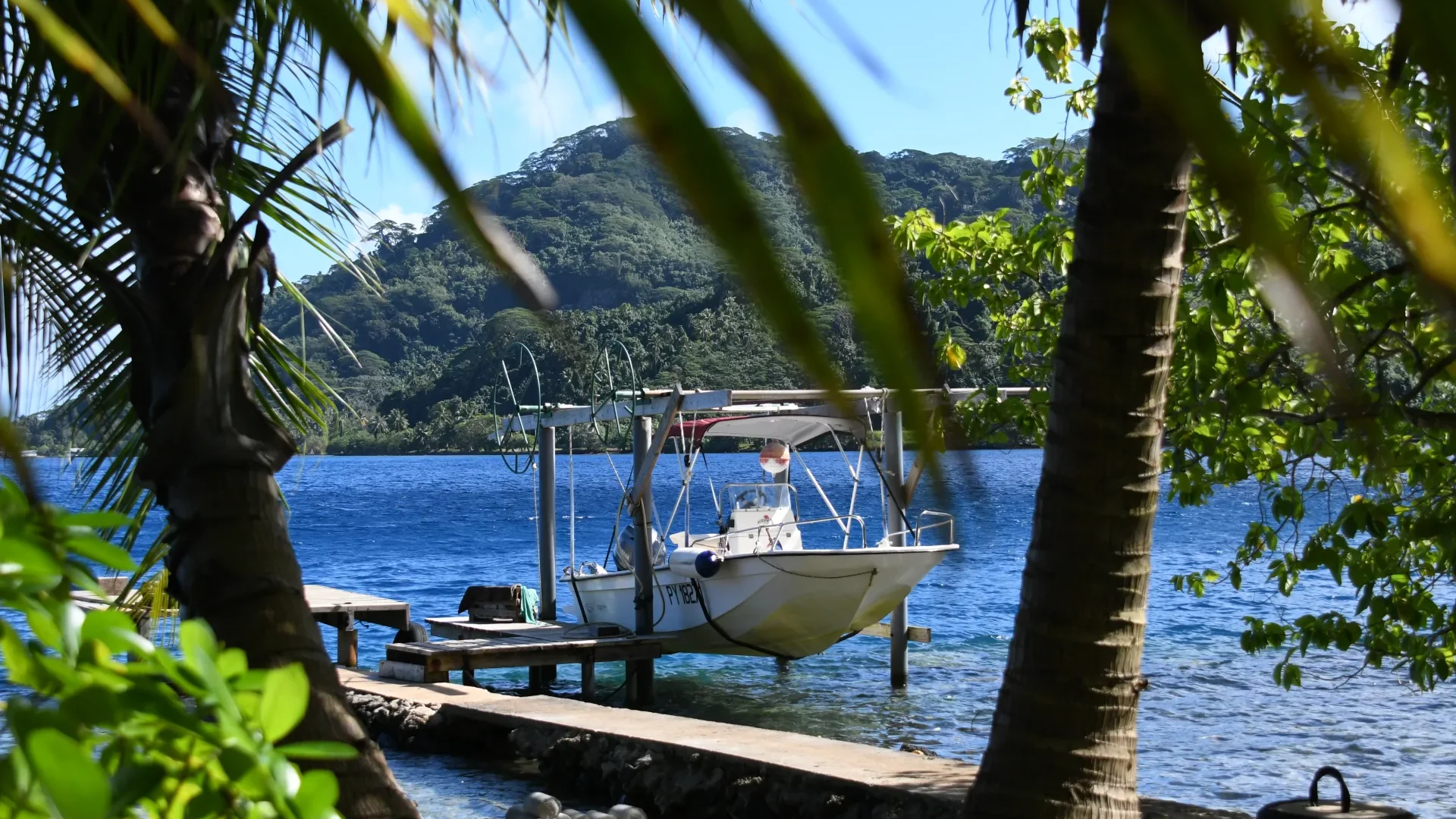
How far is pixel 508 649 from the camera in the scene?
49.7 feet

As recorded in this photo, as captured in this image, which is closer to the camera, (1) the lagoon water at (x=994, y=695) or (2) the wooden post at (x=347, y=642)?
(1) the lagoon water at (x=994, y=695)

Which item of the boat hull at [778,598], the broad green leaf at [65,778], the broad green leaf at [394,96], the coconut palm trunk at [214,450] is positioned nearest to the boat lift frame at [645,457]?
the boat hull at [778,598]

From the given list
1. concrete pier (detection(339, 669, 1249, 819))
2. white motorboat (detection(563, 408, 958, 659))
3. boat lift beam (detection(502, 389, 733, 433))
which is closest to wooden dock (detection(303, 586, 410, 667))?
white motorboat (detection(563, 408, 958, 659))

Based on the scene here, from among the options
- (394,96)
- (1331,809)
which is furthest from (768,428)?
(394,96)

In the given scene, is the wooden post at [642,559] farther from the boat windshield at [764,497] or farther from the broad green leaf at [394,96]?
the broad green leaf at [394,96]

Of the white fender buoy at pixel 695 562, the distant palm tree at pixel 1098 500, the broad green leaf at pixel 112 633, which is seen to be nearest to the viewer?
the broad green leaf at pixel 112 633

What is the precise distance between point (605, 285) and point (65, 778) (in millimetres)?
805

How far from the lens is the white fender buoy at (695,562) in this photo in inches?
623

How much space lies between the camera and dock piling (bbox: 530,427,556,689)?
1977 centimetres

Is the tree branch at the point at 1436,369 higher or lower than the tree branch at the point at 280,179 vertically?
lower

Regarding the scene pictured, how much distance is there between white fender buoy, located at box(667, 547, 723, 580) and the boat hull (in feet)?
0.66

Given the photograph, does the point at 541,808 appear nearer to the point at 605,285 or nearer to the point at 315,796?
the point at 605,285

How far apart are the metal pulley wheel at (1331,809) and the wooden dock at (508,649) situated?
10.3 meters

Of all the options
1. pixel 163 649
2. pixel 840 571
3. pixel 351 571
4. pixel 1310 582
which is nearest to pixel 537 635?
pixel 840 571
